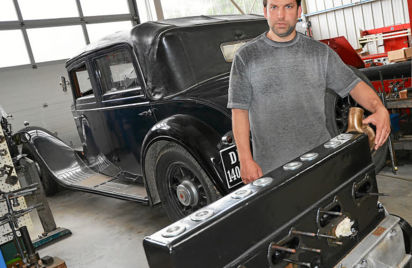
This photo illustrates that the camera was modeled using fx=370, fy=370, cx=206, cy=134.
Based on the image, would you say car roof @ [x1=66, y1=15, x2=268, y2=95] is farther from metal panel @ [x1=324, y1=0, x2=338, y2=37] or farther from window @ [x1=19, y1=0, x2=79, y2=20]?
metal panel @ [x1=324, y1=0, x2=338, y2=37]

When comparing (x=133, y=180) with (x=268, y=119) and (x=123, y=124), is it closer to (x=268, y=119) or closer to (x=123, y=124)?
(x=123, y=124)

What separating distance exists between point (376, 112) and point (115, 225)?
3161mm

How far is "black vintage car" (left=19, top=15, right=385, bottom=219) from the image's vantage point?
299cm

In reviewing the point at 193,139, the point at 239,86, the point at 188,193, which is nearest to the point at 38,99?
the point at 188,193

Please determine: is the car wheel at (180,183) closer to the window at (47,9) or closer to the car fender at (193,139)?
the car fender at (193,139)

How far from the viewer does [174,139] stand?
3031 mm

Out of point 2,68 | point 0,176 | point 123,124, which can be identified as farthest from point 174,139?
point 2,68

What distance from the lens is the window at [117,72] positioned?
3.66 m

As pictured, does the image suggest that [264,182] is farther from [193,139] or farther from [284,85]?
[193,139]

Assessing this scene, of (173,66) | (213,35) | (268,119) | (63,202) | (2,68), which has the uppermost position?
(2,68)

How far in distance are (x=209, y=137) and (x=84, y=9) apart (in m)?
7.65

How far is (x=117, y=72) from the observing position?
3840 mm

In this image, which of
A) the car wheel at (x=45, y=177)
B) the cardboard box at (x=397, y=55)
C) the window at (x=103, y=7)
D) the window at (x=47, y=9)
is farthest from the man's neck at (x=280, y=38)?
the window at (x=103, y=7)

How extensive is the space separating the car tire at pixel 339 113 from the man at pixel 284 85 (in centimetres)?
125
